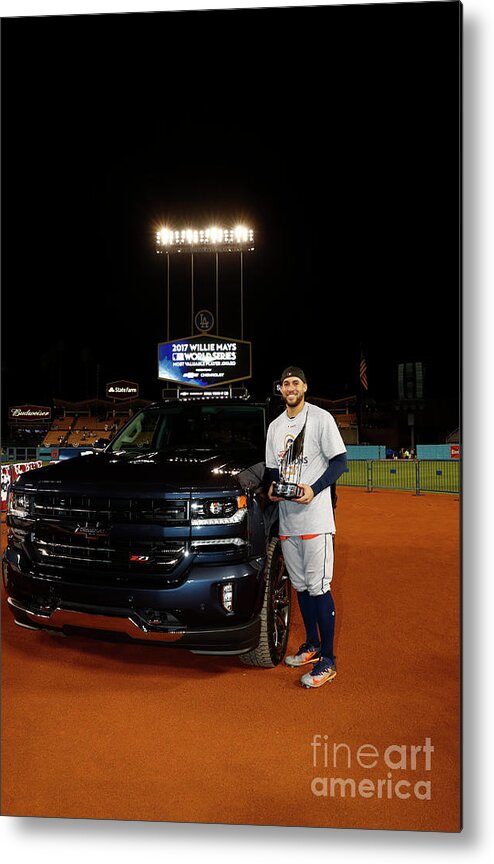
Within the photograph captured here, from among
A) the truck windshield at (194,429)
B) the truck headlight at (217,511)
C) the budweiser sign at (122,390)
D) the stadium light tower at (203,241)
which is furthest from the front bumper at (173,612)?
the budweiser sign at (122,390)

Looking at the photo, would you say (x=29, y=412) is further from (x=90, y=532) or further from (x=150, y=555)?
(x=150, y=555)

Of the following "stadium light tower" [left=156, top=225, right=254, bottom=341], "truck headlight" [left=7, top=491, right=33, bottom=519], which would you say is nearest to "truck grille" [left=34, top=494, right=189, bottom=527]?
"truck headlight" [left=7, top=491, right=33, bottom=519]

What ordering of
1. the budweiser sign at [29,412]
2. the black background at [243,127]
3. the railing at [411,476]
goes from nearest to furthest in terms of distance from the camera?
the black background at [243,127], the railing at [411,476], the budweiser sign at [29,412]

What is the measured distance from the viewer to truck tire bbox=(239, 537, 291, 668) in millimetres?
3309

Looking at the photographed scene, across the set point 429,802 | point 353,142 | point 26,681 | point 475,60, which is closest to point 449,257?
point 475,60

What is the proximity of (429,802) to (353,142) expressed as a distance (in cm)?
390

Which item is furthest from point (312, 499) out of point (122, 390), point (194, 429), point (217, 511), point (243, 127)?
point (122, 390)

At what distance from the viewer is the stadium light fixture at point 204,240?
Result: 30.4 m

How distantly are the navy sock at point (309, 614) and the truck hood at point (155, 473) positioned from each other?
800 mm

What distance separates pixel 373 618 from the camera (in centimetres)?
446

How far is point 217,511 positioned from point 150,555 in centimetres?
44

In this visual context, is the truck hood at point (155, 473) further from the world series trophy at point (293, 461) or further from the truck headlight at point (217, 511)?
the world series trophy at point (293, 461)

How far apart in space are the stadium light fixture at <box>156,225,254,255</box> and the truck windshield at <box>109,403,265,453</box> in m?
27.1

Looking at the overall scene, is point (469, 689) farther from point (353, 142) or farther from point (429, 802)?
point (353, 142)
